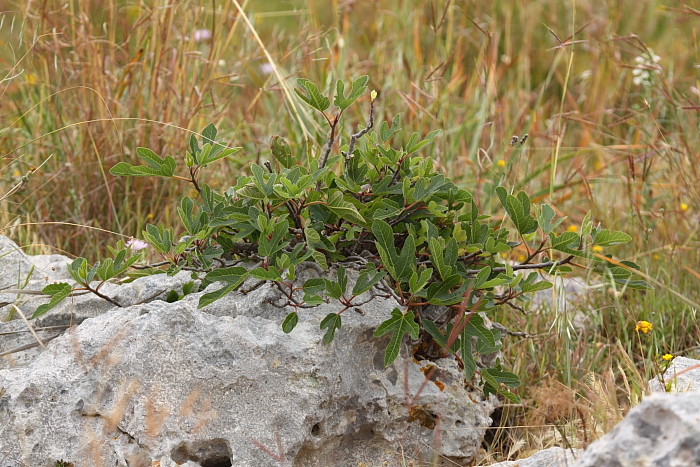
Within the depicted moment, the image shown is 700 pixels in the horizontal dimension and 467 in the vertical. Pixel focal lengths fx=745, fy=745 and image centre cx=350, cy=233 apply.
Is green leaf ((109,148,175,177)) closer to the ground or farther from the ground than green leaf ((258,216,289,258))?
farther from the ground

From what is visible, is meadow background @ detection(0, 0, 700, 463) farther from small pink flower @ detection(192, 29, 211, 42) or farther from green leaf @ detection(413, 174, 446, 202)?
green leaf @ detection(413, 174, 446, 202)

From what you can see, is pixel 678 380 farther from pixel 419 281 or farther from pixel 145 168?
pixel 145 168

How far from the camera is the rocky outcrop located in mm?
1728

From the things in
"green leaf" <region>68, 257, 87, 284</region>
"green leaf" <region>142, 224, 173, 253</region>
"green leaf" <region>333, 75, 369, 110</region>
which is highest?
"green leaf" <region>333, 75, 369, 110</region>

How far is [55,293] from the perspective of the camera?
188 cm

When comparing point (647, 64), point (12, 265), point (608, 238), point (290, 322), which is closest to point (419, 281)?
point (290, 322)

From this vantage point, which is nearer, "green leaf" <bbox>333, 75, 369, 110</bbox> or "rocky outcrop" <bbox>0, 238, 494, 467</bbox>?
"rocky outcrop" <bbox>0, 238, 494, 467</bbox>

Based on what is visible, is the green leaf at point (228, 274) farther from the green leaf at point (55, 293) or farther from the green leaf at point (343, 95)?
the green leaf at point (343, 95)

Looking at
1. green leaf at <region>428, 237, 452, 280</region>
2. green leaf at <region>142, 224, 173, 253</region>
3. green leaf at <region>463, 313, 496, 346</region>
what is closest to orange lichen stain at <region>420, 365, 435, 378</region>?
green leaf at <region>463, 313, 496, 346</region>

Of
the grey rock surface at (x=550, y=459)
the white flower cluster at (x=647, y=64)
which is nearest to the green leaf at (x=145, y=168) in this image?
the grey rock surface at (x=550, y=459)

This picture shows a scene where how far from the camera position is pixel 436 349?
2.04 m

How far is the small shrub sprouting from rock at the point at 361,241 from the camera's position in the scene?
179cm

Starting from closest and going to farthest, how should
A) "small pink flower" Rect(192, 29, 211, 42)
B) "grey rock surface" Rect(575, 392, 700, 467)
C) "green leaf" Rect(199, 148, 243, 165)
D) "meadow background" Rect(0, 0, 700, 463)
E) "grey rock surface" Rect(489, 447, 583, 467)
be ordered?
"grey rock surface" Rect(575, 392, 700, 467) < "grey rock surface" Rect(489, 447, 583, 467) < "green leaf" Rect(199, 148, 243, 165) < "meadow background" Rect(0, 0, 700, 463) < "small pink flower" Rect(192, 29, 211, 42)

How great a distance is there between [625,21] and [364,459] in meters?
6.20
